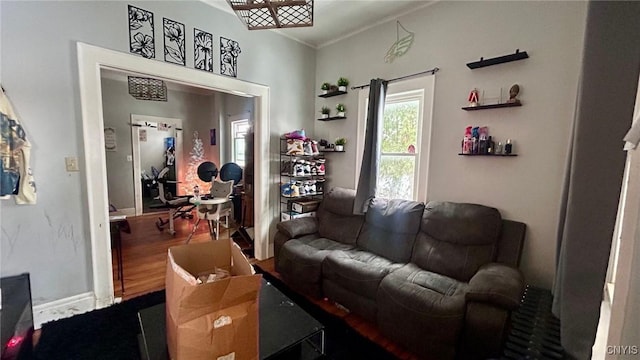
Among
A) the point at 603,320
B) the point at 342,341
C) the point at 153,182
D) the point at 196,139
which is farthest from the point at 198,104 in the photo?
the point at 603,320

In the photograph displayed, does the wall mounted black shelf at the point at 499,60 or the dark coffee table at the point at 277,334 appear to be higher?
the wall mounted black shelf at the point at 499,60

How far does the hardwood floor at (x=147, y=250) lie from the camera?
253 centimetres

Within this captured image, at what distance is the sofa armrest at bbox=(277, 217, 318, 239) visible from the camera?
8.87 feet

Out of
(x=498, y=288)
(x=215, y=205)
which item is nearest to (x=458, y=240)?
(x=498, y=288)

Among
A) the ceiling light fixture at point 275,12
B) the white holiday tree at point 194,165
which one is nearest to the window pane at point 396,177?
the ceiling light fixture at point 275,12

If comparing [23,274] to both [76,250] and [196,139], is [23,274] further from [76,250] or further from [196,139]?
[196,139]

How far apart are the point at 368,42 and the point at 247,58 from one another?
139 centimetres

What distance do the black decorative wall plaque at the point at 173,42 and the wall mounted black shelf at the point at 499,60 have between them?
257cm

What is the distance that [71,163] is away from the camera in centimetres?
196

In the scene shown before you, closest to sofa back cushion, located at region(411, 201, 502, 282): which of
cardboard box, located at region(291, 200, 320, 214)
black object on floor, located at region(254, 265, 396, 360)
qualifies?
black object on floor, located at region(254, 265, 396, 360)

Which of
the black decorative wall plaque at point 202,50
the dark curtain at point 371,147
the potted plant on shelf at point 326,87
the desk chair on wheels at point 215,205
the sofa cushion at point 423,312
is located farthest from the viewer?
the desk chair on wheels at point 215,205

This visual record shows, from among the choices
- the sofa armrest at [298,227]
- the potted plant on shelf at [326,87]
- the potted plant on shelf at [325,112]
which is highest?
the potted plant on shelf at [326,87]

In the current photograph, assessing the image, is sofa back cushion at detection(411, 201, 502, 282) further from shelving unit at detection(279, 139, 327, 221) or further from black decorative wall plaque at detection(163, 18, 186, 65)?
black decorative wall plaque at detection(163, 18, 186, 65)

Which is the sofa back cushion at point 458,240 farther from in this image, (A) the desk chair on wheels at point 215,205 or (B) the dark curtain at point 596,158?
(A) the desk chair on wheels at point 215,205
